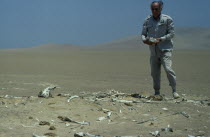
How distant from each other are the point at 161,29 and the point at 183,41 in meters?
99.7

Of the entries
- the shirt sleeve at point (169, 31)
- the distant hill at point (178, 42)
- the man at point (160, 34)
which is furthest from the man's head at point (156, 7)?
the distant hill at point (178, 42)

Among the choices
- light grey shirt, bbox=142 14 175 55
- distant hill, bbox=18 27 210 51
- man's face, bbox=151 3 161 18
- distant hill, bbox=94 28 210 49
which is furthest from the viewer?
distant hill, bbox=18 27 210 51

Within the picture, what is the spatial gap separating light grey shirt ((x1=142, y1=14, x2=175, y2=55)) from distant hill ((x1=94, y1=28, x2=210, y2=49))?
89.4m

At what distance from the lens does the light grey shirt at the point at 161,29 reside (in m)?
9.34

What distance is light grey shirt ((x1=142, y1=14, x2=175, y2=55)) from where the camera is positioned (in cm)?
934

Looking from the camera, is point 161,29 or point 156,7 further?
point 161,29

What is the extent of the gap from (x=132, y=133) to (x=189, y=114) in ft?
5.98

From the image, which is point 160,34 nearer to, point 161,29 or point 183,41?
point 161,29

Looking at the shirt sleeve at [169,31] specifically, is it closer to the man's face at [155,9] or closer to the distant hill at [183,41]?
the man's face at [155,9]

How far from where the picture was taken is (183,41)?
4230 inches

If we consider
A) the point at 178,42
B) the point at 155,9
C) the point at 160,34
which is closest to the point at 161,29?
the point at 160,34

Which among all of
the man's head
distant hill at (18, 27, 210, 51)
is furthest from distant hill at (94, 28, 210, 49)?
the man's head

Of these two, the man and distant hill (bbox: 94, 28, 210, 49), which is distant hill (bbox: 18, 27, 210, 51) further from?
the man

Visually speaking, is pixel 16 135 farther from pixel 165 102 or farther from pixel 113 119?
pixel 165 102
